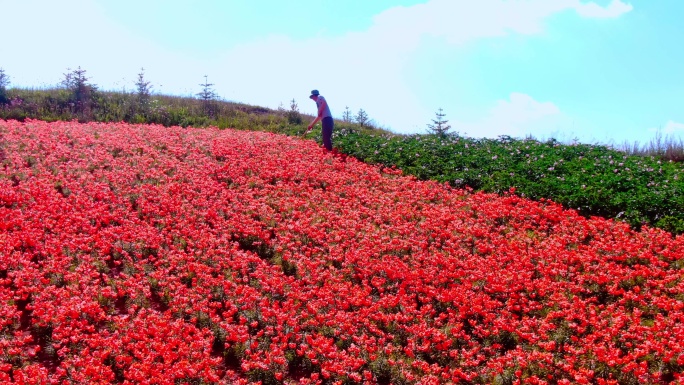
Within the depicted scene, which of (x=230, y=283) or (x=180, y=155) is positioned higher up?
(x=180, y=155)

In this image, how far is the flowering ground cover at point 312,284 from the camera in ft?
24.2

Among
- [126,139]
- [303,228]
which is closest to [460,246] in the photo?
[303,228]

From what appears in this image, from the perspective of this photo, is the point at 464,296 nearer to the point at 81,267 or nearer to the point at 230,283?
the point at 230,283

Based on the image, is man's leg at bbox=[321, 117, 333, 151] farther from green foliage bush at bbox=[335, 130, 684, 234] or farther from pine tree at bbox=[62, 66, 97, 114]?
pine tree at bbox=[62, 66, 97, 114]

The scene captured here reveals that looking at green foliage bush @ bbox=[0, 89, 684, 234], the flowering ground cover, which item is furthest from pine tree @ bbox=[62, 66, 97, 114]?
the flowering ground cover

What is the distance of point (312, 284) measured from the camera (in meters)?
9.45

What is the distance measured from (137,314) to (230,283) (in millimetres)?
1427

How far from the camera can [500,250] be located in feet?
35.2

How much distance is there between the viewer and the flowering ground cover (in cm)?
737

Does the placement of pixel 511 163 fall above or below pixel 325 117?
below

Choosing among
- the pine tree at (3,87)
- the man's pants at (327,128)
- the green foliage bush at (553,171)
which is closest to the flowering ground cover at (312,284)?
the green foliage bush at (553,171)

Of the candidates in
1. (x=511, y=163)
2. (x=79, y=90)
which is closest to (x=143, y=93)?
(x=79, y=90)

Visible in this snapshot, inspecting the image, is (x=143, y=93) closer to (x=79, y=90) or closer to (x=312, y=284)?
(x=79, y=90)

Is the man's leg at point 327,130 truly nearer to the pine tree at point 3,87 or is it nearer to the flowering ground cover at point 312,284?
the flowering ground cover at point 312,284
